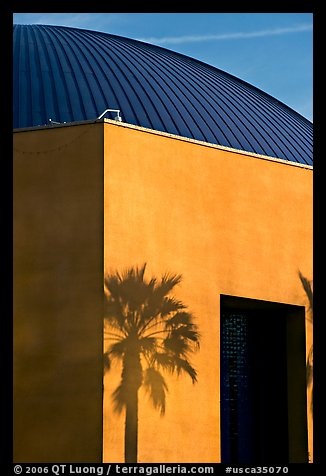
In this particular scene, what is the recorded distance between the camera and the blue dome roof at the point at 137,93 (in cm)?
3444

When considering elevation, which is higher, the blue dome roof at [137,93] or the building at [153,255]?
the blue dome roof at [137,93]

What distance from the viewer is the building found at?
2808 cm

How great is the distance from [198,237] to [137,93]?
699 cm

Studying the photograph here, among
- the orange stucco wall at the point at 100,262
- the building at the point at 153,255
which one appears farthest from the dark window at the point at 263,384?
the orange stucco wall at the point at 100,262

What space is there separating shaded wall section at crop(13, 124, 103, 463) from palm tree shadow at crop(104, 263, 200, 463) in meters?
0.44

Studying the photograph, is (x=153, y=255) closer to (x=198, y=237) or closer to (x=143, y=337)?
(x=198, y=237)

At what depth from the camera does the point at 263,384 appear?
33.9 m

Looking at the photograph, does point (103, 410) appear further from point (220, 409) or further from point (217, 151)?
point (217, 151)

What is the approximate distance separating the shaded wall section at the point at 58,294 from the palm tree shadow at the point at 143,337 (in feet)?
1.45

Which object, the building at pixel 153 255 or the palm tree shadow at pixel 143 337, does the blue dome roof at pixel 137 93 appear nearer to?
the building at pixel 153 255

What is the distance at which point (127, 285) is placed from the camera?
93.4 ft

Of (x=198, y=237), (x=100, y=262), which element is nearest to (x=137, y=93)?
(x=198, y=237)
